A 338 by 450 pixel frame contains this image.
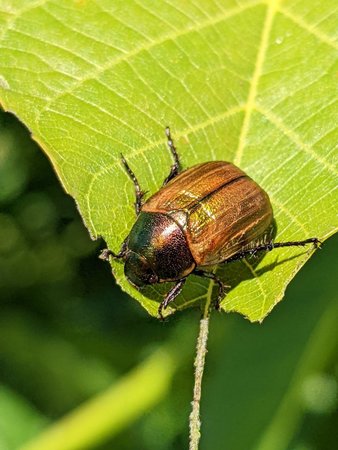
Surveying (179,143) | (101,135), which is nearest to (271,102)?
(179,143)

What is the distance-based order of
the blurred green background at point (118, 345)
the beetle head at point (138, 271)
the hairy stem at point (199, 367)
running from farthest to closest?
the blurred green background at point (118, 345) → the beetle head at point (138, 271) → the hairy stem at point (199, 367)

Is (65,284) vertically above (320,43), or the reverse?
(320,43)

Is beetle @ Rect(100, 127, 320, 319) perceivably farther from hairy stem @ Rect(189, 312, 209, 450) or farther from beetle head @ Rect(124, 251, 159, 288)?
hairy stem @ Rect(189, 312, 209, 450)

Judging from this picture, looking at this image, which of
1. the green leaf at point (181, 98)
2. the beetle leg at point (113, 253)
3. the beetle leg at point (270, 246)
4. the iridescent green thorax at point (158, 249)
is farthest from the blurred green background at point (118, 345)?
the green leaf at point (181, 98)

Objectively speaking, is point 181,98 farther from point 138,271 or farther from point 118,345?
point 118,345

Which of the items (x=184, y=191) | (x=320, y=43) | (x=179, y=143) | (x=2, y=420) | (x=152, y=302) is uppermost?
(x=320, y=43)

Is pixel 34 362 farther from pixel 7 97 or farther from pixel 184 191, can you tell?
pixel 7 97

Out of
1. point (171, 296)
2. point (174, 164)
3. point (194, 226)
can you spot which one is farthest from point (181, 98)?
point (171, 296)

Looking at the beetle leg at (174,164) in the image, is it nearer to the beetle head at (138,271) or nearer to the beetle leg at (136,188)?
the beetle leg at (136,188)
